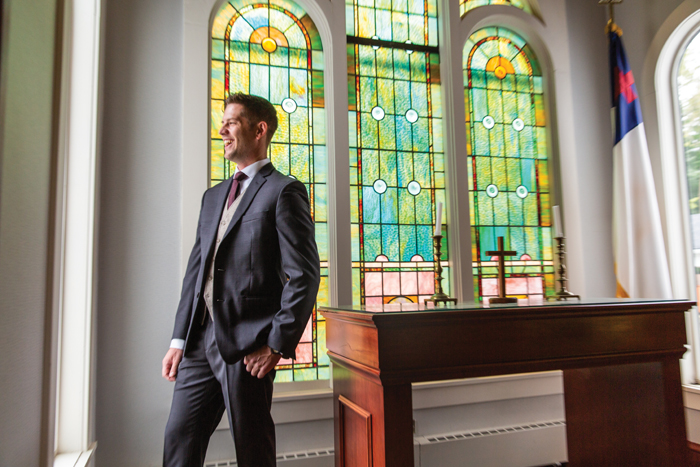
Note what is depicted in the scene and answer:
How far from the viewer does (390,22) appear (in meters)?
2.84

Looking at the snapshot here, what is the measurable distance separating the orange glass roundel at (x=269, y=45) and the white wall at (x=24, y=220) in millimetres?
1513

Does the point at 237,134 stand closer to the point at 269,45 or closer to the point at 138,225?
the point at 138,225

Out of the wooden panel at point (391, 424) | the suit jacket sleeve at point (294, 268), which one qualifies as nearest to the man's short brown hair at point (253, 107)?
the suit jacket sleeve at point (294, 268)

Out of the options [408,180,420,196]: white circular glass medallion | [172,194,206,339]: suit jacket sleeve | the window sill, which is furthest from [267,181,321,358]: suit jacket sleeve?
[408,180,420,196]: white circular glass medallion

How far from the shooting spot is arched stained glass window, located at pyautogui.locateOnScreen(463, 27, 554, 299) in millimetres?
2846

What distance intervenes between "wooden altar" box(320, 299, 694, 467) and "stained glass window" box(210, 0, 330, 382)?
2.12 ft

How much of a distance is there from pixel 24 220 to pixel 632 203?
2.88 meters

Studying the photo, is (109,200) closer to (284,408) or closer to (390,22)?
(284,408)

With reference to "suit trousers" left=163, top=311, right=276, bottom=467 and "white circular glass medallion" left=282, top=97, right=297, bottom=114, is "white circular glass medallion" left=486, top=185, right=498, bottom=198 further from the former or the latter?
"suit trousers" left=163, top=311, right=276, bottom=467

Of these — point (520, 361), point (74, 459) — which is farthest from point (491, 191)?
point (74, 459)

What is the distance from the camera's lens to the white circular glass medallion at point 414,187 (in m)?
2.74

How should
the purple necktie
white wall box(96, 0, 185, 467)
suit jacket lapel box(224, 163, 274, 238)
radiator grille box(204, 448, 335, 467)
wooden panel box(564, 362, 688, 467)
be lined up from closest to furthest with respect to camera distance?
suit jacket lapel box(224, 163, 274, 238) → the purple necktie → wooden panel box(564, 362, 688, 467) → white wall box(96, 0, 185, 467) → radiator grille box(204, 448, 335, 467)

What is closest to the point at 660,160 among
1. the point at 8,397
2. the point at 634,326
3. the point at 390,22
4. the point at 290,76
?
the point at 634,326

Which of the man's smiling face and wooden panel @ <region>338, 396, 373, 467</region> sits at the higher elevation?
the man's smiling face
